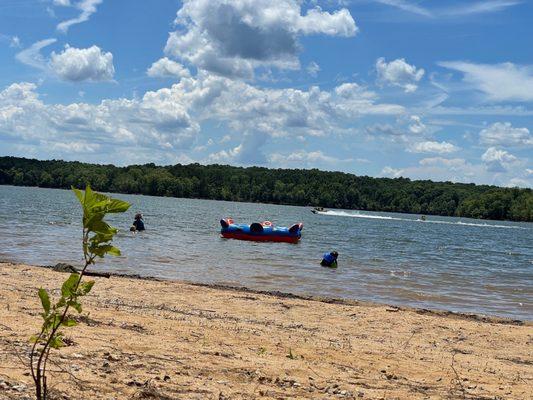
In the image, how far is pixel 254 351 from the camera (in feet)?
23.5

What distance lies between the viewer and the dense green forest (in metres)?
168

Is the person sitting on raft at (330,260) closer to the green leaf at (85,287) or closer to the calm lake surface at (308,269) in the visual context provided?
the calm lake surface at (308,269)

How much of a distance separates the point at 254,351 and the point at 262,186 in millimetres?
169705

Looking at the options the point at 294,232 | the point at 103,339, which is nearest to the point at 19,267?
the point at 103,339

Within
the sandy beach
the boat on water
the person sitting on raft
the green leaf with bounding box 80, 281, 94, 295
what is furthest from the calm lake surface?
the green leaf with bounding box 80, 281, 94, 295

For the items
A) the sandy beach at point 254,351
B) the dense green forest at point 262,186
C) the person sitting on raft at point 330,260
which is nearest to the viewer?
the sandy beach at point 254,351

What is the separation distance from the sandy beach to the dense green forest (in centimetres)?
15335

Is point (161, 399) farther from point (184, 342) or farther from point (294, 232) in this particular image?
point (294, 232)

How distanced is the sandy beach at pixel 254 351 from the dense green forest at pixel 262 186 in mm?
153353

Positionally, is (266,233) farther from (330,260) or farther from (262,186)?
(262,186)

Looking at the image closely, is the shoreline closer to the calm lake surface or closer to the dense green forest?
the calm lake surface

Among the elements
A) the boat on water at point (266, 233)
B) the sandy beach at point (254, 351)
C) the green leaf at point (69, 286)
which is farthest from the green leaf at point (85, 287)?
the boat on water at point (266, 233)

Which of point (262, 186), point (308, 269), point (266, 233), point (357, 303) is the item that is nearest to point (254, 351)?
point (357, 303)

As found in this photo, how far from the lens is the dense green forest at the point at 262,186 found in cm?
16800
